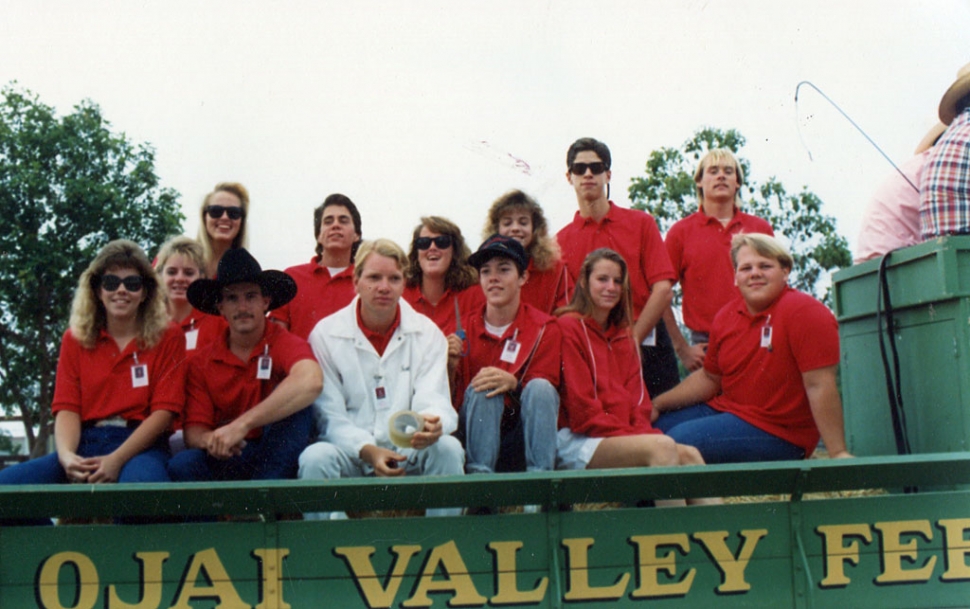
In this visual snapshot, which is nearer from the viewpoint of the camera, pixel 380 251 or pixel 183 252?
pixel 380 251

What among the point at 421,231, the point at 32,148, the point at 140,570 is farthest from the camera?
the point at 32,148

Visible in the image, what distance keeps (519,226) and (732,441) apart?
5.08 feet

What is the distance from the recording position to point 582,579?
273cm

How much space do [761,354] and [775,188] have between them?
15.0ft

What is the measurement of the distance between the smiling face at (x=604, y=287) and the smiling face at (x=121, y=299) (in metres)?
1.90

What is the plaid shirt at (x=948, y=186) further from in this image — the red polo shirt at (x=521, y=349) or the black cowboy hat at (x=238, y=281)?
the black cowboy hat at (x=238, y=281)

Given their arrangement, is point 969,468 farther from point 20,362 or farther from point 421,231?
point 20,362

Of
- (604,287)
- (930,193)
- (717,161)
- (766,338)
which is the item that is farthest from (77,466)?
(717,161)

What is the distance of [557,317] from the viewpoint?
4086mm

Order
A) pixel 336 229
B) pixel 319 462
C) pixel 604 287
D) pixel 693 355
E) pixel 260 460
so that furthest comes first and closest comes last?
pixel 693 355, pixel 336 229, pixel 604 287, pixel 260 460, pixel 319 462

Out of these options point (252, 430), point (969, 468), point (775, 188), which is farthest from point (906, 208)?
point (775, 188)

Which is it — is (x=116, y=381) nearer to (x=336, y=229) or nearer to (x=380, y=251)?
(x=380, y=251)

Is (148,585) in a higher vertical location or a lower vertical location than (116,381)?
lower

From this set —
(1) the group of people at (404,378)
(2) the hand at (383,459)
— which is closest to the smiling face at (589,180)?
(1) the group of people at (404,378)
